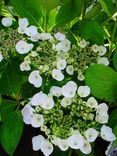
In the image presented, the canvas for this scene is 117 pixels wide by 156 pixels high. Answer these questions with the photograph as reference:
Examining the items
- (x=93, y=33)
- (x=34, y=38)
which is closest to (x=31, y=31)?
(x=34, y=38)

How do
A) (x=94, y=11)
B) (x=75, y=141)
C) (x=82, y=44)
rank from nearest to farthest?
1. (x=75, y=141)
2. (x=82, y=44)
3. (x=94, y=11)

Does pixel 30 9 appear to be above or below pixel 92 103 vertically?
above

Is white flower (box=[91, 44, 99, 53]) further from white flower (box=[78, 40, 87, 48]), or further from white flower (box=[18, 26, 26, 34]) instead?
white flower (box=[18, 26, 26, 34])

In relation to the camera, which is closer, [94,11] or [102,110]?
[102,110]

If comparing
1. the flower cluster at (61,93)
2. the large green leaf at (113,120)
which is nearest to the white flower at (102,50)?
the flower cluster at (61,93)

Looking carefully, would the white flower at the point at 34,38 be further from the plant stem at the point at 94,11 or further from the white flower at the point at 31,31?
the plant stem at the point at 94,11

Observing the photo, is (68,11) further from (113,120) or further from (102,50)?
(113,120)

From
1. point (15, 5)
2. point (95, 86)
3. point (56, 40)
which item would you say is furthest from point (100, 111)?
point (15, 5)

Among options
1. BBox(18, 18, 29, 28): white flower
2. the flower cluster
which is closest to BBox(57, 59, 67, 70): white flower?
the flower cluster
